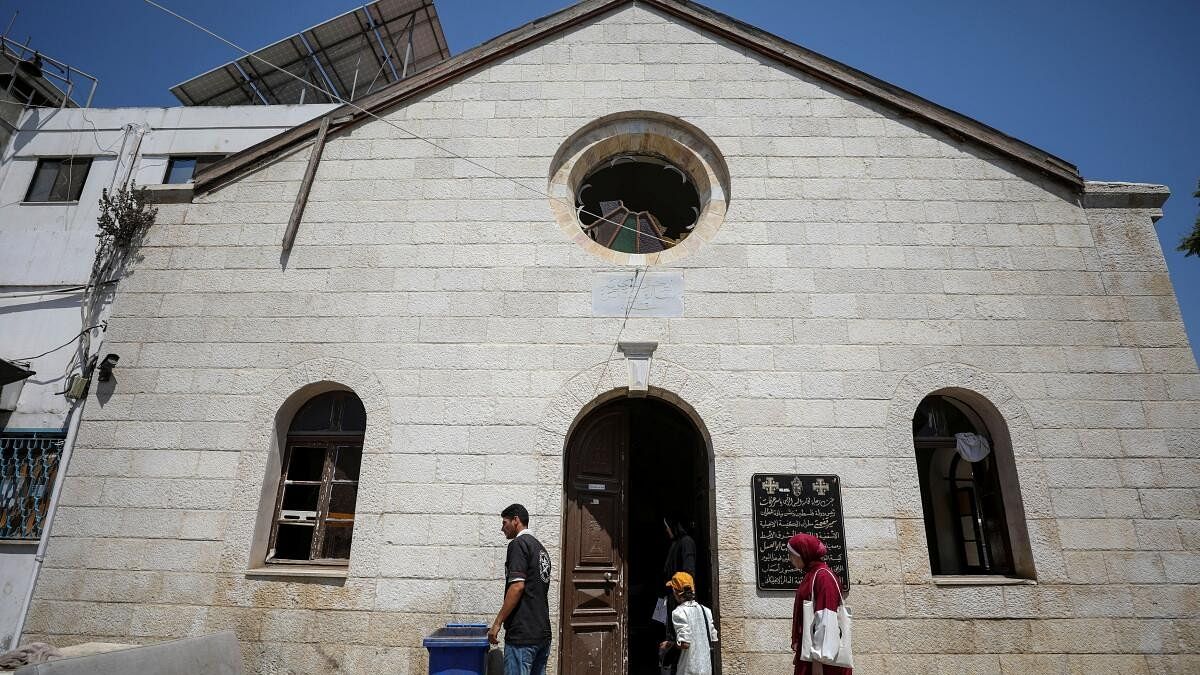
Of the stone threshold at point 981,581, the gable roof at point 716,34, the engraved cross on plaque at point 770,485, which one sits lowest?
the stone threshold at point 981,581

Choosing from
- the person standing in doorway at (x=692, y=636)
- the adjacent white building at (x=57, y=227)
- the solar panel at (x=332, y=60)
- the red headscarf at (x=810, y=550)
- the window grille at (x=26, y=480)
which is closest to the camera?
the red headscarf at (x=810, y=550)

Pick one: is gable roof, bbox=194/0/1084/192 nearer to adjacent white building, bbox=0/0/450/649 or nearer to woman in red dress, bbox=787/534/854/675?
adjacent white building, bbox=0/0/450/649

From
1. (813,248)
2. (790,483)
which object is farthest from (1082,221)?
(790,483)

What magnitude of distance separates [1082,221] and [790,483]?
4.23m

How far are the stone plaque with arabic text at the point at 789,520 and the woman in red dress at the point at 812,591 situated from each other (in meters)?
1.18

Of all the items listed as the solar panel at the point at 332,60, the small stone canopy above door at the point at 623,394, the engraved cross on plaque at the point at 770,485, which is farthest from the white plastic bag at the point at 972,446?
the solar panel at the point at 332,60

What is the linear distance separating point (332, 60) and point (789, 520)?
11562 mm

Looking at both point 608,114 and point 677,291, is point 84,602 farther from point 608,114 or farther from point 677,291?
point 608,114

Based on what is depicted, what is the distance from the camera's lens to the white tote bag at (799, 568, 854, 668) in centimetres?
375

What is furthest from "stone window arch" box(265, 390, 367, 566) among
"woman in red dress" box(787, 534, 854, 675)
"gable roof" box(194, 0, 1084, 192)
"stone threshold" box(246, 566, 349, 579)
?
"woman in red dress" box(787, 534, 854, 675)

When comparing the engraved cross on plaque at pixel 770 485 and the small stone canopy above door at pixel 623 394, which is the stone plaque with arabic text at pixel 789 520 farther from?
the small stone canopy above door at pixel 623 394

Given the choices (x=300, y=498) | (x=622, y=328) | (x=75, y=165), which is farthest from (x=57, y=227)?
(x=622, y=328)

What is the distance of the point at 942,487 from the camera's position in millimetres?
6141

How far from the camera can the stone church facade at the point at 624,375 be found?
17.4 feet
